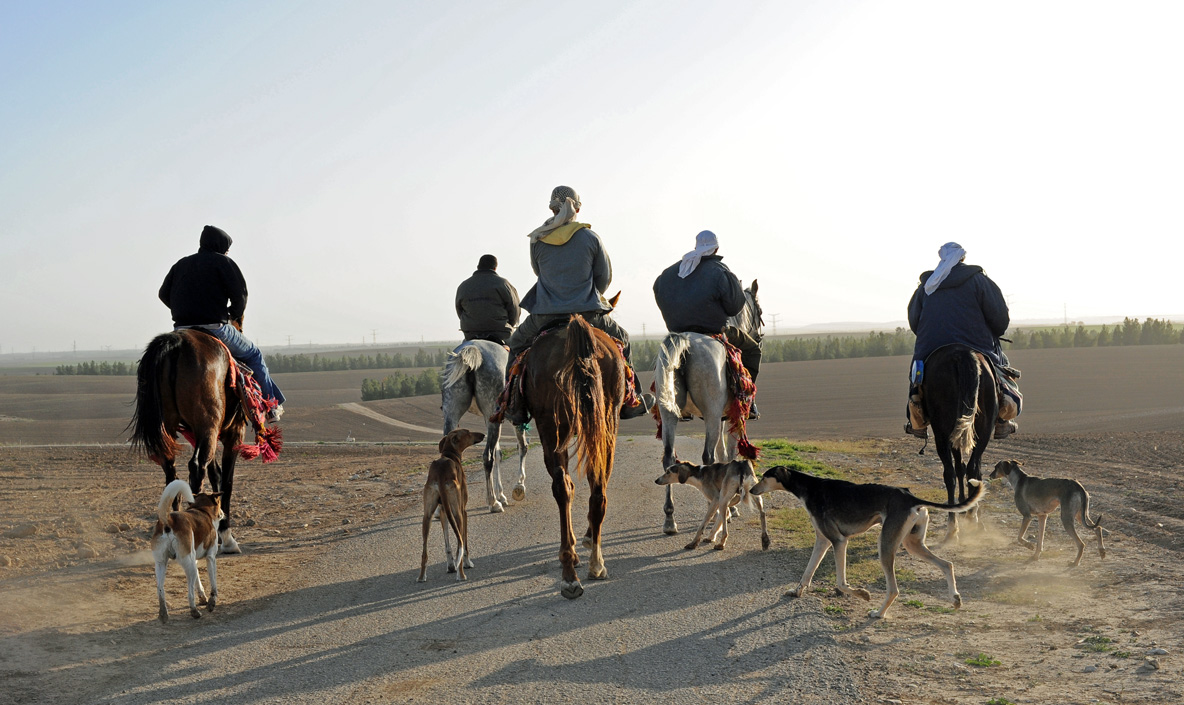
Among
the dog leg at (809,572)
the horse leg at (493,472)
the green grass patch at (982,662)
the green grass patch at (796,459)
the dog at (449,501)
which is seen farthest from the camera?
the green grass patch at (796,459)

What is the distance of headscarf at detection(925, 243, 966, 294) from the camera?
9.69 m

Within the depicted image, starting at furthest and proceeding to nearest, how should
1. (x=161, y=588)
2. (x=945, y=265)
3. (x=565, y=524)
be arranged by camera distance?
(x=945, y=265), (x=565, y=524), (x=161, y=588)

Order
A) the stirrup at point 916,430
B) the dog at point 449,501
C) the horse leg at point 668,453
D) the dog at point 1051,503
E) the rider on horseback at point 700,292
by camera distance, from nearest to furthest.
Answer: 1. the dog at point 449,501
2. the dog at point 1051,503
3. the horse leg at point 668,453
4. the rider on horseback at point 700,292
5. the stirrup at point 916,430

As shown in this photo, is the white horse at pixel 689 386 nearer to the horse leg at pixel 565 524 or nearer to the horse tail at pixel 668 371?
the horse tail at pixel 668 371

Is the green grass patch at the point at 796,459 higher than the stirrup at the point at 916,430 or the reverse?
the reverse

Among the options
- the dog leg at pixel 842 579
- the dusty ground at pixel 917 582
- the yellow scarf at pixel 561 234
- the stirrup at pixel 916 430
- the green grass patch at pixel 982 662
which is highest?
the yellow scarf at pixel 561 234

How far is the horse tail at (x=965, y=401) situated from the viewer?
348 inches

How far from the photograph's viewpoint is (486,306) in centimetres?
1189

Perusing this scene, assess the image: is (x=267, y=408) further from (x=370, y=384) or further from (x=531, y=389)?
(x=370, y=384)

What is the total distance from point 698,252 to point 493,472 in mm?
4029

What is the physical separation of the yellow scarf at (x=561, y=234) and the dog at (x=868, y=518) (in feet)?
10.0

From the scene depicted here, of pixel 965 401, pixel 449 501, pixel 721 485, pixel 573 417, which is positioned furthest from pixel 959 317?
pixel 449 501

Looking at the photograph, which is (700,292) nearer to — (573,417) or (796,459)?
(573,417)

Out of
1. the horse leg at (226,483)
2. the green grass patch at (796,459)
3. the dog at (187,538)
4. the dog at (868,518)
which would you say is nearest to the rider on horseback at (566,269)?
the dog at (868,518)
